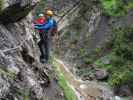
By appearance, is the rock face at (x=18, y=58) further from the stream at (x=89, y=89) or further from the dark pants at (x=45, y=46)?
the stream at (x=89, y=89)

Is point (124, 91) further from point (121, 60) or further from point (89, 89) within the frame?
point (121, 60)

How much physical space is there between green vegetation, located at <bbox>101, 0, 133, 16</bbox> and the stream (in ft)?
18.9

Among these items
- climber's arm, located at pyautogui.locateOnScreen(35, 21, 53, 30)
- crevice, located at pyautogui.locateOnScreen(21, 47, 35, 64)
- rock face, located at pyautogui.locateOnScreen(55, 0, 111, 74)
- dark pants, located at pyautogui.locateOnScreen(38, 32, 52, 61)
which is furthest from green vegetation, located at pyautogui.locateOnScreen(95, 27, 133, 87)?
crevice, located at pyautogui.locateOnScreen(21, 47, 35, 64)

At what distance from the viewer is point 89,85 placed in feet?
61.9

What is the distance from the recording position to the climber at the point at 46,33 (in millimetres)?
13922

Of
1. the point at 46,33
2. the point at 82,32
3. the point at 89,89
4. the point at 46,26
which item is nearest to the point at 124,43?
the point at 82,32

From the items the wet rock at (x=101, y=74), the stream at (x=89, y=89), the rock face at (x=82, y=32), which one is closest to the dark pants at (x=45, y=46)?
the stream at (x=89, y=89)

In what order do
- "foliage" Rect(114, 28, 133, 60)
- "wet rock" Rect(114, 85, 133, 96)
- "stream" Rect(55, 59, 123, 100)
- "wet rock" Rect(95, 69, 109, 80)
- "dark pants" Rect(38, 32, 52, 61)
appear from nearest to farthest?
1. "dark pants" Rect(38, 32, 52, 61)
2. "stream" Rect(55, 59, 123, 100)
3. "wet rock" Rect(114, 85, 133, 96)
4. "wet rock" Rect(95, 69, 109, 80)
5. "foliage" Rect(114, 28, 133, 60)

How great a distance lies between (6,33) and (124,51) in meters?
11.2

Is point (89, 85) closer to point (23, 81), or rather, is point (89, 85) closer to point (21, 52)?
point (21, 52)

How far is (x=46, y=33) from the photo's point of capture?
14102 millimetres

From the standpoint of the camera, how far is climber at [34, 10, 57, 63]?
13.9 meters

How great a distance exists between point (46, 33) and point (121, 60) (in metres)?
7.54

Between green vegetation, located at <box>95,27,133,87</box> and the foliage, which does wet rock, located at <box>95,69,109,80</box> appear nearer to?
green vegetation, located at <box>95,27,133,87</box>
